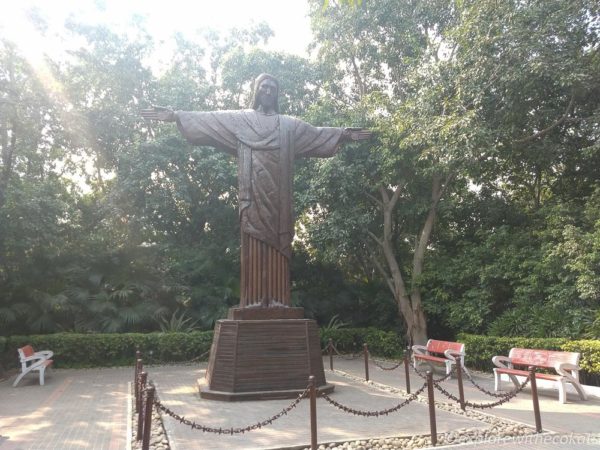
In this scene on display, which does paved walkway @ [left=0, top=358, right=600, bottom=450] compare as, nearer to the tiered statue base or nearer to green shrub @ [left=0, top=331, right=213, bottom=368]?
the tiered statue base

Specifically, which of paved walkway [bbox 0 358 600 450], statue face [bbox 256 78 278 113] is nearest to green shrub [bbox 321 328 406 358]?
paved walkway [bbox 0 358 600 450]

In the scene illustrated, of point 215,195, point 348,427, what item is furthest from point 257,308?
point 215,195

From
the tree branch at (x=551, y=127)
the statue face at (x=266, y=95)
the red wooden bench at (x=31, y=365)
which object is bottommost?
the red wooden bench at (x=31, y=365)

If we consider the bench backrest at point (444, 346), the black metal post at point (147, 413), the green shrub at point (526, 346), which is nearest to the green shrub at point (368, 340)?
the green shrub at point (526, 346)

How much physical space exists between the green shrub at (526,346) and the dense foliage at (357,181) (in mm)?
728

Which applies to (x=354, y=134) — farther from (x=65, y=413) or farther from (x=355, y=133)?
(x=65, y=413)

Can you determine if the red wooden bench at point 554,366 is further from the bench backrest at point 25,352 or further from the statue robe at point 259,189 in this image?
the bench backrest at point 25,352

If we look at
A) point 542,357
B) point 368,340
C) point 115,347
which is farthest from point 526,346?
point 115,347

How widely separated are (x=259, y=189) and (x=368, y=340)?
974 centimetres

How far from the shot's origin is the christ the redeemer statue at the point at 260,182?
8.83 meters

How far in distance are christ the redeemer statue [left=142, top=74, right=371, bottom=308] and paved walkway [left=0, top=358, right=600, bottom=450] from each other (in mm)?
2009

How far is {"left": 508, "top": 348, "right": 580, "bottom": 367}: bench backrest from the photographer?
28.2ft

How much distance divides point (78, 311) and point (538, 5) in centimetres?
1455

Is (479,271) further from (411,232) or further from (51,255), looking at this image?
(51,255)
